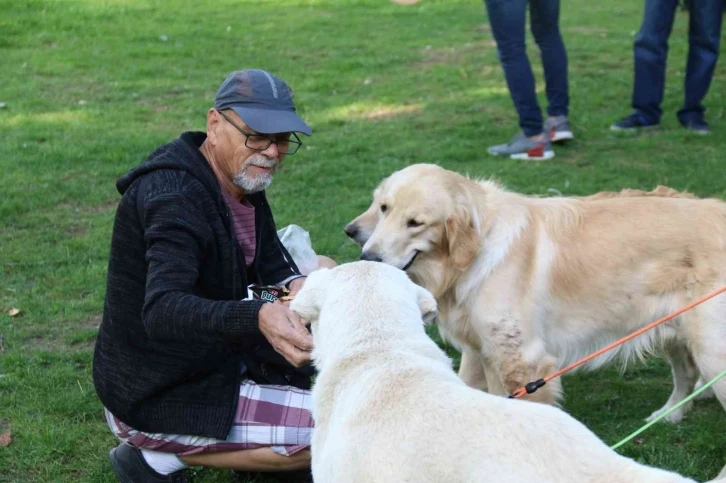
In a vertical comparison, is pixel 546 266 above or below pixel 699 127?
above

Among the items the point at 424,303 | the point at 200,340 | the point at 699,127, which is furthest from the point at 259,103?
the point at 699,127

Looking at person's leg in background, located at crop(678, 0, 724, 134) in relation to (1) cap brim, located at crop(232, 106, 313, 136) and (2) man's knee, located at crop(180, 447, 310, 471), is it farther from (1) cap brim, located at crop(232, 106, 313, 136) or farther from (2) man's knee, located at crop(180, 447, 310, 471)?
(2) man's knee, located at crop(180, 447, 310, 471)

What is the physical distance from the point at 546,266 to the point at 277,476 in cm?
161

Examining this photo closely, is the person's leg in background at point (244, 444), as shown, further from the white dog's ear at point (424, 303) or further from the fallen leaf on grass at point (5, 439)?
the white dog's ear at point (424, 303)

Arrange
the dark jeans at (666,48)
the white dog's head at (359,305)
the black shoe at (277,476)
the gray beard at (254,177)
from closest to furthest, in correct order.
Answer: the white dog's head at (359,305), the gray beard at (254,177), the black shoe at (277,476), the dark jeans at (666,48)

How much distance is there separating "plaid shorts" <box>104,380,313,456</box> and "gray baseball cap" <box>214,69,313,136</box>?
107 centimetres

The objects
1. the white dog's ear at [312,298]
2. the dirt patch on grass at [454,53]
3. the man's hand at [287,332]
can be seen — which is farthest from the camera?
the dirt patch on grass at [454,53]

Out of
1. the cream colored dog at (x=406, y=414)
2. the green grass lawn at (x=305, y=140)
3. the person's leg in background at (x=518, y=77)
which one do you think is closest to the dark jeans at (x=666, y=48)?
the green grass lawn at (x=305, y=140)

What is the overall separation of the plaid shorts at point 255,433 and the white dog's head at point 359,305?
0.88 m

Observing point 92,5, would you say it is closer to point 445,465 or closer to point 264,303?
point 264,303

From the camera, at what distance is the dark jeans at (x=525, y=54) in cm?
790

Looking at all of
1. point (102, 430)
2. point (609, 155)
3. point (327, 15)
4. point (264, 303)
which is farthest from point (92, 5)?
point (264, 303)

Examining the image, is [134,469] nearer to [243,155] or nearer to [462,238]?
[243,155]

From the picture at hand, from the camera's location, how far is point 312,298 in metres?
2.80
